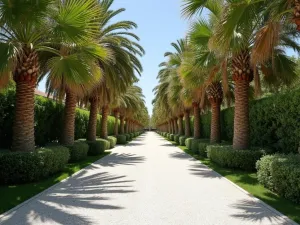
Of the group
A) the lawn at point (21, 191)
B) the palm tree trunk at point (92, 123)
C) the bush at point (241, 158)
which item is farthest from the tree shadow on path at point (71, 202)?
the palm tree trunk at point (92, 123)

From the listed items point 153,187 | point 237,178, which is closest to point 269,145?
point 237,178

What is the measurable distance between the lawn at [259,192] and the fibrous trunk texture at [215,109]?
4.87m

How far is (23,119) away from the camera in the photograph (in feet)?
32.3

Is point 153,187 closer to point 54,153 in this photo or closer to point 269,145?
point 54,153

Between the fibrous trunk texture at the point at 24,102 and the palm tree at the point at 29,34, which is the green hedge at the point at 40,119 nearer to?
the fibrous trunk texture at the point at 24,102

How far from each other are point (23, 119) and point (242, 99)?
7.91m

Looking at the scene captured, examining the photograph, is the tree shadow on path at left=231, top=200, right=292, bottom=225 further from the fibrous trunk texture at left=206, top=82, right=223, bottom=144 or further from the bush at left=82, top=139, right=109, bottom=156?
the bush at left=82, top=139, right=109, bottom=156

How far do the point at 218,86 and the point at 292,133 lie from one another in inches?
281

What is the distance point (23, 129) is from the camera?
9.86 metres

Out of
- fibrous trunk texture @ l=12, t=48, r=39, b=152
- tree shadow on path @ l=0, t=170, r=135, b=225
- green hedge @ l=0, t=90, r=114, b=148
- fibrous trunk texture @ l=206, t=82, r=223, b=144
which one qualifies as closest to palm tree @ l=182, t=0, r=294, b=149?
fibrous trunk texture @ l=206, t=82, r=223, b=144

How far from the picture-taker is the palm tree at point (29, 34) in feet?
26.9

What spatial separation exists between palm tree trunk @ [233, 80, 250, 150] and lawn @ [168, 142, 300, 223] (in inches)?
47.0

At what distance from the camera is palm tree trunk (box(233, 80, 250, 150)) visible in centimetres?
1220

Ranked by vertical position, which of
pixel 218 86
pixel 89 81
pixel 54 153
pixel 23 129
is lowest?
pixel 54 153
